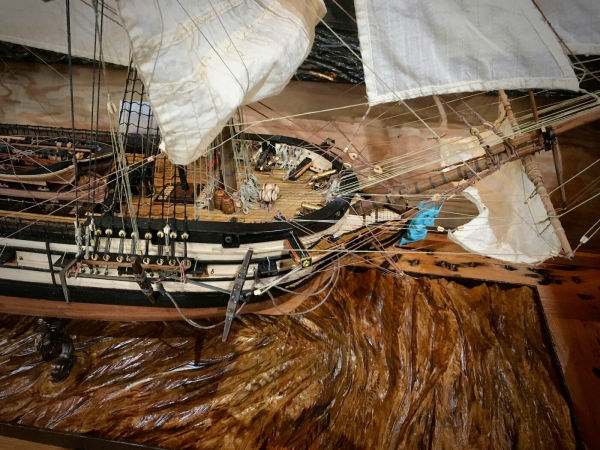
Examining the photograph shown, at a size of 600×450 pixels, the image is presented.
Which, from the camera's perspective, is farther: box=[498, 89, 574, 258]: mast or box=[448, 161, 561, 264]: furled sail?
box=[448, 161, 561, 264]: furled sail

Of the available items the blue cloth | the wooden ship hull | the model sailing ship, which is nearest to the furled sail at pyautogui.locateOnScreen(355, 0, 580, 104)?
the model sailing ship

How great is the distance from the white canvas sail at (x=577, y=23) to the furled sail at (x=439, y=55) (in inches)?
27.4

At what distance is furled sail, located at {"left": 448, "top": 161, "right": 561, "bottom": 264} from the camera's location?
3182 millimetres

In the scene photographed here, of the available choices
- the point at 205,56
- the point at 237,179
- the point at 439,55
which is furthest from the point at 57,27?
the point at 439,55

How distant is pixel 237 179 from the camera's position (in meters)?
3.75

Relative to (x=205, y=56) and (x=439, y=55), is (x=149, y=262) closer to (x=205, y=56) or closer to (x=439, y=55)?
(x=205, y=56)

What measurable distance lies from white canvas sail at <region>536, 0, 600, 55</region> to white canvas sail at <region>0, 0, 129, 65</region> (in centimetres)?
440

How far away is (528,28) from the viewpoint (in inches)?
109

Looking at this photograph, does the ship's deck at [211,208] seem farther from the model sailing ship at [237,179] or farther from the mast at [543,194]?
the mast at [543,194]

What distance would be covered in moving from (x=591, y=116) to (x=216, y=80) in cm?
322

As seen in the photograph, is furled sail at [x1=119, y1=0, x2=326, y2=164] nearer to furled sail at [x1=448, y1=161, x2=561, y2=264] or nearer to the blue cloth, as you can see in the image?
the blue cloth

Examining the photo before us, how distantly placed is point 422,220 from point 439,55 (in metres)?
1.54

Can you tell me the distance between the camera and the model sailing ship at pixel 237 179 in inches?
85.0

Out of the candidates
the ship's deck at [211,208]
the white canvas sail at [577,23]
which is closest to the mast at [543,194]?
the white canvas sail at [577,23]
